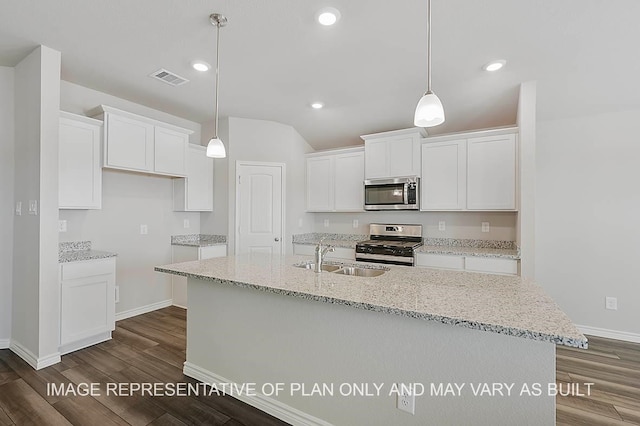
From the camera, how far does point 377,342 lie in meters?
1.66

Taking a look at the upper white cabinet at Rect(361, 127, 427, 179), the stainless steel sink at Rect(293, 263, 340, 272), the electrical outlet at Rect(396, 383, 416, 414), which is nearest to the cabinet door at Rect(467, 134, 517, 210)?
the upper white cabinet at Rect(361, 127, 427, 179)

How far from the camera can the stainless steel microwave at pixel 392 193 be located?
388 centimetres

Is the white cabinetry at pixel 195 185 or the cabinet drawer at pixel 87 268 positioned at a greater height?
the white cabinetry at pixel 195 185

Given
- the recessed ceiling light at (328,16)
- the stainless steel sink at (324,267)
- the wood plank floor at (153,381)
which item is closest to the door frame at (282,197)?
the wood plank floor at (153,381)

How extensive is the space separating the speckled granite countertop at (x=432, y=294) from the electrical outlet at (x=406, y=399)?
476mm

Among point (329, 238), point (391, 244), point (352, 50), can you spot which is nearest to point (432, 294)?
point (352, 50)

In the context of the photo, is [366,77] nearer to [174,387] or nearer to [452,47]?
[452,47]

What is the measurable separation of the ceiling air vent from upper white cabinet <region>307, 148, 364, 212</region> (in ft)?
7.02

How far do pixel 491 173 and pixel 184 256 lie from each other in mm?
3979

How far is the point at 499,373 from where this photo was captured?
138 cm

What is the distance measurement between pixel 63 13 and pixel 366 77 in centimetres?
248

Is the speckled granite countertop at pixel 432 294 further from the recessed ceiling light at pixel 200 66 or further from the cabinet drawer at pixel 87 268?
the recessed ceiling light at pixel 200 66

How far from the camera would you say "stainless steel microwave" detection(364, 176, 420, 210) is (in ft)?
12.7

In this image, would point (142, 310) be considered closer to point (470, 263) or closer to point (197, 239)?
point (197, 239)
